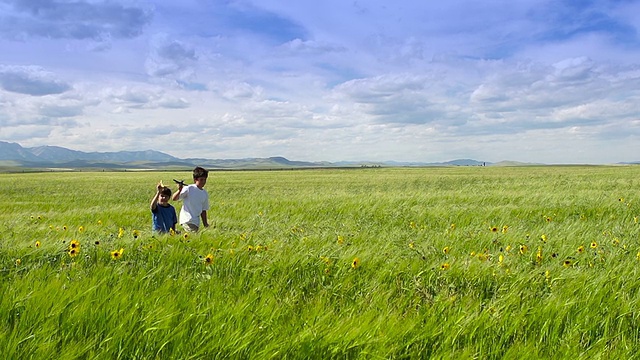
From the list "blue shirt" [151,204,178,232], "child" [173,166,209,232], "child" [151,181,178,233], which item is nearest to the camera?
"child" [151,181,178,233]

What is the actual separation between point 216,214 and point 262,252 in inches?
299

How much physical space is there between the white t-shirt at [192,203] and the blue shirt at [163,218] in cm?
32

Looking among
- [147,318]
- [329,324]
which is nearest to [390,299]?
[329,324]

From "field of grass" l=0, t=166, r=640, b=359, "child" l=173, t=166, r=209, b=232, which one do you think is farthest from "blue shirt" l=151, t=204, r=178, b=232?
"field of grass" l=0, t=166, r=640, b=359

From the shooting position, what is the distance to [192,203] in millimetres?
8461

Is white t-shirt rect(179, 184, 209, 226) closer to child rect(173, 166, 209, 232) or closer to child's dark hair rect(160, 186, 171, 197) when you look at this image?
child rect(173, 166, 209, 232)

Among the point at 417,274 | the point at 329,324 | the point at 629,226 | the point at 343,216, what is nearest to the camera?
the point at 329,324

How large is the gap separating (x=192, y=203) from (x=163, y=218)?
2.13 feet

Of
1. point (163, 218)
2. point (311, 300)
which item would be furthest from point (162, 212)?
point (311, 300)

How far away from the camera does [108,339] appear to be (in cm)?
244

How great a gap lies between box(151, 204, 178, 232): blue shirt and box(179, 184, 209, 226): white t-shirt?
0.32 metres

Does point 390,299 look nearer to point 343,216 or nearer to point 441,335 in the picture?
point 441,335

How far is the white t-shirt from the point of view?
329 inches

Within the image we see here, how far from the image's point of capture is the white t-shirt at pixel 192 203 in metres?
8.35
